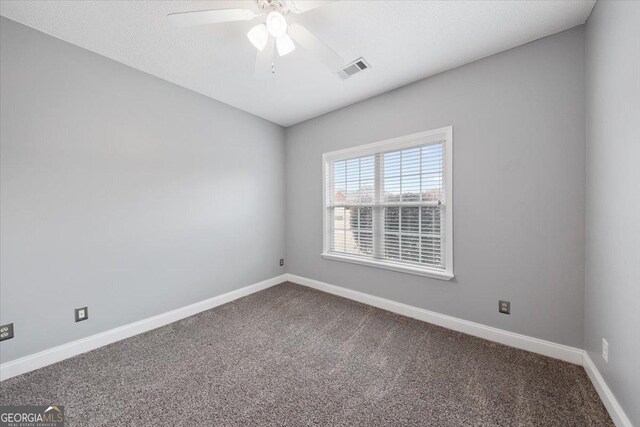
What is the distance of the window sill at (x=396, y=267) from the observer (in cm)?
242

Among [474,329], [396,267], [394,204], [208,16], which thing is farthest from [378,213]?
[208,16]

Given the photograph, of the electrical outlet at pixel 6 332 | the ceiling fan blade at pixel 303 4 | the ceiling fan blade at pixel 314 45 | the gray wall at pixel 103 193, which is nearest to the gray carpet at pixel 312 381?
the electrical outlet at pixel 6 332

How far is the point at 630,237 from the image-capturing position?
1.21m

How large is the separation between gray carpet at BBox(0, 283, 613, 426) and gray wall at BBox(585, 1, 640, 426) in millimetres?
385

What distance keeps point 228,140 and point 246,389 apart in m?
2.70

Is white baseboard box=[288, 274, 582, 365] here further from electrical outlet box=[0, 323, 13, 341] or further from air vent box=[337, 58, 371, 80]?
electrical outlet box=[0, 323, 13, 341]

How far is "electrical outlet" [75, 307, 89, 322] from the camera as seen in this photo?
2004 millimetres

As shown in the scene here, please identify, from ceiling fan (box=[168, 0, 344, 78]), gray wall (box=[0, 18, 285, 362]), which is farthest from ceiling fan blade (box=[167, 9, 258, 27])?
gray wall (box=[0, 18, 285, 362])

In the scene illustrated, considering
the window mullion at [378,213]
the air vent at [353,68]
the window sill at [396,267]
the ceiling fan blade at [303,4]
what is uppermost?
the air vent at [353,68]

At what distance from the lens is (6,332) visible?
5.62ft

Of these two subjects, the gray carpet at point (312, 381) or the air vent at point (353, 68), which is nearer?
the gray carpet at point (312, 381)

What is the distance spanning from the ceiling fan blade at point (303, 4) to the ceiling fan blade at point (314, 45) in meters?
0.10

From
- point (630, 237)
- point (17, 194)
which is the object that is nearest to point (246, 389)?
point (17, 194)

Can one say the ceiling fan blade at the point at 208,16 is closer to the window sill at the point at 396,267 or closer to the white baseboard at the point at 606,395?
the window sill at the point at 396,267
